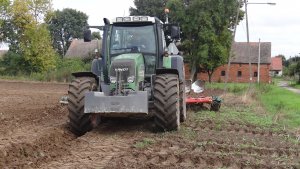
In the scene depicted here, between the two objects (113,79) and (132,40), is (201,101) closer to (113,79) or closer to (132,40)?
(132,40)

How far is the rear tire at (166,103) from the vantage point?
10812 mm

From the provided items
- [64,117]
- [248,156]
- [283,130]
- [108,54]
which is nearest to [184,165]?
[248,156]

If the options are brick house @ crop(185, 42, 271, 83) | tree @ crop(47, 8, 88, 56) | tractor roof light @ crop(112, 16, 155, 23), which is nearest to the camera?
tractor roof light @ crop(112, 16, 155, 23)

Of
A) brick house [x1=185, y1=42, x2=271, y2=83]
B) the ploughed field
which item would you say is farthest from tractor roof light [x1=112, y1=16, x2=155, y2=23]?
brick house [x1=185, y1=42, x2=271, y2=83]

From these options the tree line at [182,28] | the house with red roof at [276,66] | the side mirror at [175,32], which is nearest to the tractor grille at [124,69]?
the side mirror at [175,32]

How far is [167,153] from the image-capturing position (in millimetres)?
8555

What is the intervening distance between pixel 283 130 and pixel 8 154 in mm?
7558

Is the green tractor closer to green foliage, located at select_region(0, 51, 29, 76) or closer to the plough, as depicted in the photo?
the plough

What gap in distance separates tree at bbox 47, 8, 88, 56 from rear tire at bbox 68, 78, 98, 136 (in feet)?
257

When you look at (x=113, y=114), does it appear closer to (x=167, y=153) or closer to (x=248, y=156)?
(x=167, y=153)

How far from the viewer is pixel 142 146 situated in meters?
9.24

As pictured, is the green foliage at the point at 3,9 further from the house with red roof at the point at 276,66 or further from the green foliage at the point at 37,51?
the house with red roof at the point at 276,66

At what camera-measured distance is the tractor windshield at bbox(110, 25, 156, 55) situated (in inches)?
479

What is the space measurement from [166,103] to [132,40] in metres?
2.25
